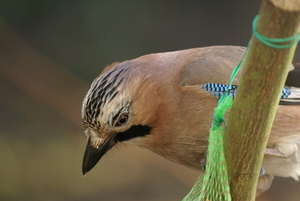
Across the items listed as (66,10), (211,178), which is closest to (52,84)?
(66,10)

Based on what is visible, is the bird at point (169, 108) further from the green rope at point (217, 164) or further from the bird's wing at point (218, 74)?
the green rope at point (217, 164)

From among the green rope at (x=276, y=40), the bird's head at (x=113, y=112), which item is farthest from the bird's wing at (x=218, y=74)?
the green rope at (x=276, y=40)

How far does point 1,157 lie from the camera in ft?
13.9

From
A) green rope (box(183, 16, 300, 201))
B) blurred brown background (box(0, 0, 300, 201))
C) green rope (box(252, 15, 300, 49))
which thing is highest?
green rope (box(252, 15, 300, 49))

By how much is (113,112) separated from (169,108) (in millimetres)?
316

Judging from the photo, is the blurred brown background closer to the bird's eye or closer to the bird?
the bird

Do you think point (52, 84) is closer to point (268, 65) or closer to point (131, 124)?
point (131, 124)

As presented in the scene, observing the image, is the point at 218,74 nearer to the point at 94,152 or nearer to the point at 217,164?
the point at 94,152

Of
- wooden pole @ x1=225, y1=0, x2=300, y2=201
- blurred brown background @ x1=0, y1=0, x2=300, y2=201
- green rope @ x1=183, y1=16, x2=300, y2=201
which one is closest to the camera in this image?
wooden pole @ x1=225, y1=0, x2=300, y2=201

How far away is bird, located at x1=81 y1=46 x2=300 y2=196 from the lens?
6.40 ft

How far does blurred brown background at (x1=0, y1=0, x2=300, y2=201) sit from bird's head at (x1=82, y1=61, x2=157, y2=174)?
225cm

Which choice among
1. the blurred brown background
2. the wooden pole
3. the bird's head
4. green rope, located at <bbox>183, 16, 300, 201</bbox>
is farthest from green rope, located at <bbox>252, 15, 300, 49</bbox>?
the blurred brown background

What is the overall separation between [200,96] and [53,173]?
8.34 ft

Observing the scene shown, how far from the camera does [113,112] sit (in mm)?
1903
